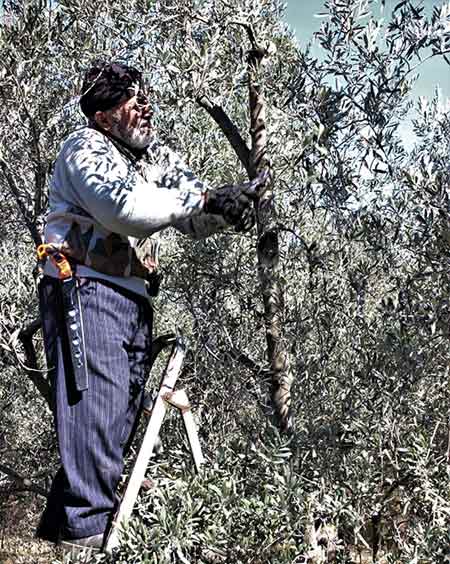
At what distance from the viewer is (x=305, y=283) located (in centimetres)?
402

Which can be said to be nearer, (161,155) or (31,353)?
(161,155)

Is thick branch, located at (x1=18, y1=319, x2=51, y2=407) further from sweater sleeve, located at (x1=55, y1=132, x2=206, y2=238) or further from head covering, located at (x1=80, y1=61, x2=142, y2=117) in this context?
head covering, located at (x1=80, y1=61, x2=142, y2=117)

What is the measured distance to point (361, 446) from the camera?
320 cm

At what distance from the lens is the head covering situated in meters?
3.18

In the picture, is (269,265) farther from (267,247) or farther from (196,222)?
(196,222)

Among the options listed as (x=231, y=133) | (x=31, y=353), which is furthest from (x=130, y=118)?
(x=31, y=353)

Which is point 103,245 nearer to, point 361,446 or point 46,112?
point 46,112

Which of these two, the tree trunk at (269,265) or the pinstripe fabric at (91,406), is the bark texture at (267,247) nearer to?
the tree trunk at (269,265)

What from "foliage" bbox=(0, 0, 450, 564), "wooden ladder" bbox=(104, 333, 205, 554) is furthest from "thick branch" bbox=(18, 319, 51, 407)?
"wooden ladder" bbox=(104, 333, 205, 554)

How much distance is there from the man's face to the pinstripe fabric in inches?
22.7

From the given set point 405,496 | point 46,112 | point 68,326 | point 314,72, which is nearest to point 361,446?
point 405,496

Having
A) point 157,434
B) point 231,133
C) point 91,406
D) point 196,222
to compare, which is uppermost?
point 231,133

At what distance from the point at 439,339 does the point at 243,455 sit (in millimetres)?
861

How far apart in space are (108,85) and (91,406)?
119 centimetres
